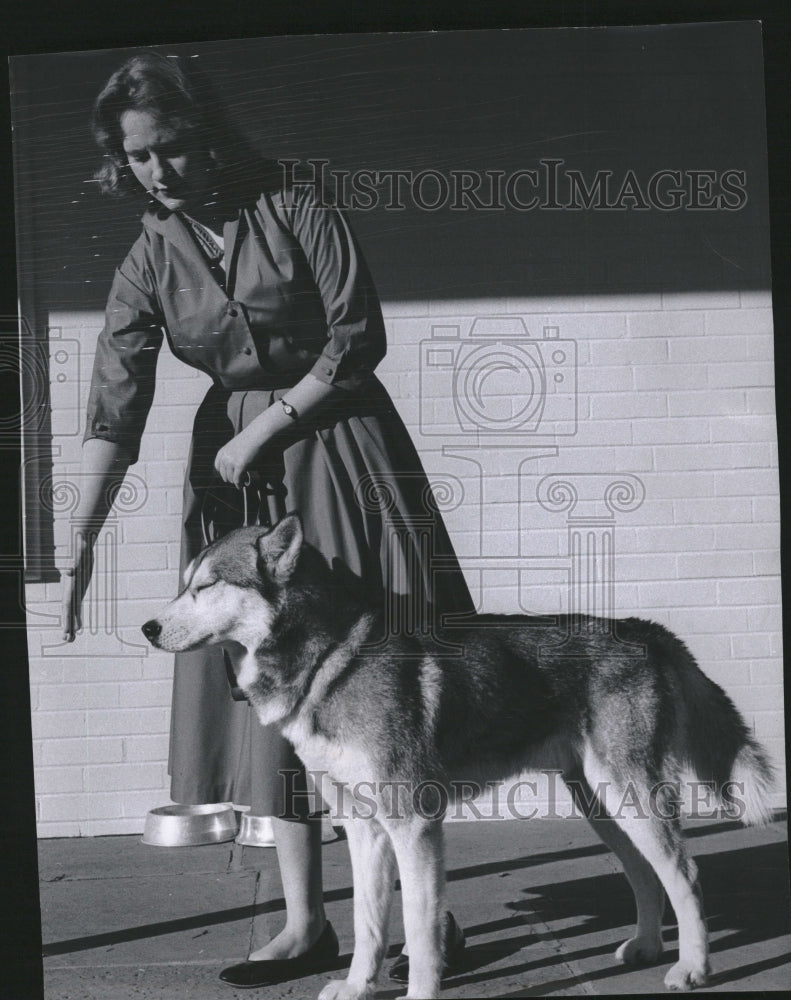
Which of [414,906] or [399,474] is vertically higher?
[399,474]

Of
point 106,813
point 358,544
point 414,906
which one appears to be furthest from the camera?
point 106,813

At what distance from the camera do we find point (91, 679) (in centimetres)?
386

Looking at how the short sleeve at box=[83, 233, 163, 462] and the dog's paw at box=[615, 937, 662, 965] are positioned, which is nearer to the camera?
the dog's paw at box=[615, 937, 662, 965]

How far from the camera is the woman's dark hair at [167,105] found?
3670 millimetres

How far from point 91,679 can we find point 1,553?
1.89 feet

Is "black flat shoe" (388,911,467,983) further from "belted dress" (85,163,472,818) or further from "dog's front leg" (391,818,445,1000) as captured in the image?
"belted dress" (85,163,472,818)

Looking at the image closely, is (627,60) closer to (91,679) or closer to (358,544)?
(358,544)

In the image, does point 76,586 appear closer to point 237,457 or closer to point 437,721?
point 237,457

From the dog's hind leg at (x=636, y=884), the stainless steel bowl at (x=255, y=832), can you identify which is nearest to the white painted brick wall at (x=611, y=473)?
the dog's hind leg at (x=636, y=884)

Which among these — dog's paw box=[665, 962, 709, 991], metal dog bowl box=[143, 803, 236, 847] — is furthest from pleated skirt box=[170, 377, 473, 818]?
dog's paw box=[665, 962, 709, 991]

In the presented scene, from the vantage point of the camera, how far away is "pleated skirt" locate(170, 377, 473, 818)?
12.0ft

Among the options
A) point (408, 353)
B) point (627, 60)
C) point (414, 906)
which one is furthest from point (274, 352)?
point (414, 906)

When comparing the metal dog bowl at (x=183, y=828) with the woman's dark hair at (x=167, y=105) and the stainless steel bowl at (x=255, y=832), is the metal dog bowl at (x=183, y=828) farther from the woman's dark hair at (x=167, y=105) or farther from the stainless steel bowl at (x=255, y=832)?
the woman's dark hair at (x=167, y=105)

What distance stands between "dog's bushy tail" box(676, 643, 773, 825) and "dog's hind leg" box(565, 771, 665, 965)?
1.12 feet
